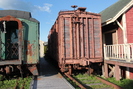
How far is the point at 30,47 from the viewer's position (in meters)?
7.51

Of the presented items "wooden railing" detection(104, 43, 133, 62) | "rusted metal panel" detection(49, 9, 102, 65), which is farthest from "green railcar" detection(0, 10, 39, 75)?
"wooden railing" detection(104, 43, 133, 62)

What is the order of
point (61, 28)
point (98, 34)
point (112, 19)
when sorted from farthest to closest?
1. point (112, 19)
2. point (98, 34)
3. point (61, 28)

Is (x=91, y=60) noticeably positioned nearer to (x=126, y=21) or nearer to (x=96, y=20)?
(x=96, y=20)

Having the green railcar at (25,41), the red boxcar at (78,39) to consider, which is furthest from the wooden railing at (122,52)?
the green railcar at (25,41)

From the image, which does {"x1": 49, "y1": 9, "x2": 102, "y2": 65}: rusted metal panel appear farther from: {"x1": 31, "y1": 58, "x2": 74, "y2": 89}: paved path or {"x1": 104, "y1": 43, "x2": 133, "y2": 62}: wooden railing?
{"x1": 31, "y1": 58, "x2": 74, "y2": 89}: paved path

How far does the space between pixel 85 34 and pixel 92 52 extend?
1.19 meters

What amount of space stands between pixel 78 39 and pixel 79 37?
181mm

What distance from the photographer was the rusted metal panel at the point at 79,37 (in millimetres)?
8047

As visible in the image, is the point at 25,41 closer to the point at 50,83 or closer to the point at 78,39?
the point at 50,83

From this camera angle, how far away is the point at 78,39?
8195 mm

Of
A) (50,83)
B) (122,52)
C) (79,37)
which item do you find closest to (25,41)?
(50,83)

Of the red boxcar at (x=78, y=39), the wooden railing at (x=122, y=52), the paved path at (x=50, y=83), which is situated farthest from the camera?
the red boxcar at (x=78, y=39)

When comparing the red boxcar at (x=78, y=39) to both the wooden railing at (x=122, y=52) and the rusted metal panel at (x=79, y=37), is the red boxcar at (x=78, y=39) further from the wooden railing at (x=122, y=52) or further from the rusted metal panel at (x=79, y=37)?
the wooden railing at (x=122, y=52)

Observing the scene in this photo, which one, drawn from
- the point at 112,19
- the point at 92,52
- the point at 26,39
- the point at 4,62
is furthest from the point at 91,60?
the point at 4,62
